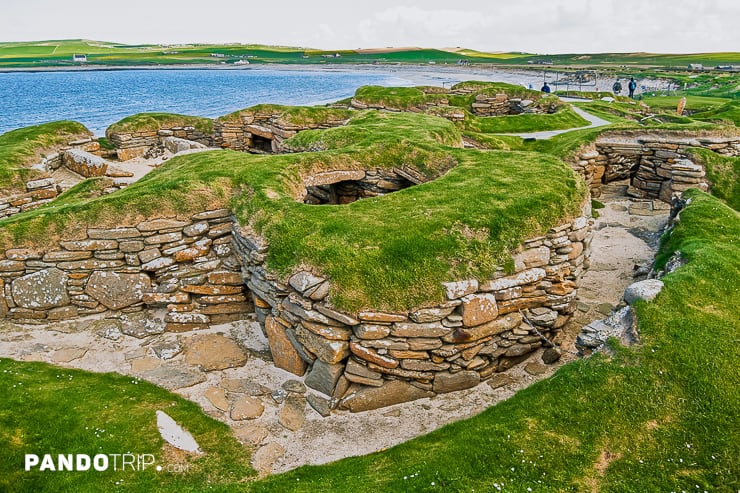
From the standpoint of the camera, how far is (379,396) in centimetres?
820

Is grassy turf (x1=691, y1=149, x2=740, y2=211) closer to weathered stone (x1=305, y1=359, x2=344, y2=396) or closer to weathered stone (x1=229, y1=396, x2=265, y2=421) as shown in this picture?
weathered stone (x1=305, y1=359, x2=344, y2=396)

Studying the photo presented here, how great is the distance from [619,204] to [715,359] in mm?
12237

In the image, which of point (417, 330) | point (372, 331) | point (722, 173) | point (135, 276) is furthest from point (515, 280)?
point (722, 173)

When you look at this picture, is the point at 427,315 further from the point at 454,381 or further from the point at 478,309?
the point at 454,381

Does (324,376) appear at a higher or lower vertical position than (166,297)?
lower

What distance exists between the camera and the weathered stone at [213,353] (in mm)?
9336

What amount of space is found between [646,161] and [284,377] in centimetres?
1698

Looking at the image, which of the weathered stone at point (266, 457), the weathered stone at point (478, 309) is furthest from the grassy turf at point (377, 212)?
the weathered stone at point (266, 457)

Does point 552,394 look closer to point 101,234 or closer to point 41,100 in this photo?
point 101,234

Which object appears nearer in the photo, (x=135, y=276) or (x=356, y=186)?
(x=135, y=276)

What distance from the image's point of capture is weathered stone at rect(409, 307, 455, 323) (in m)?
7.92

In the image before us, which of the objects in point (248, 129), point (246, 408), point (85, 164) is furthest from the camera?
point (248, 129)

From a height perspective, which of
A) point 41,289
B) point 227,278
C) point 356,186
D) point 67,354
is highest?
point 356,186

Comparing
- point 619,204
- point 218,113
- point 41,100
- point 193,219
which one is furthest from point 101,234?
point 41,100
